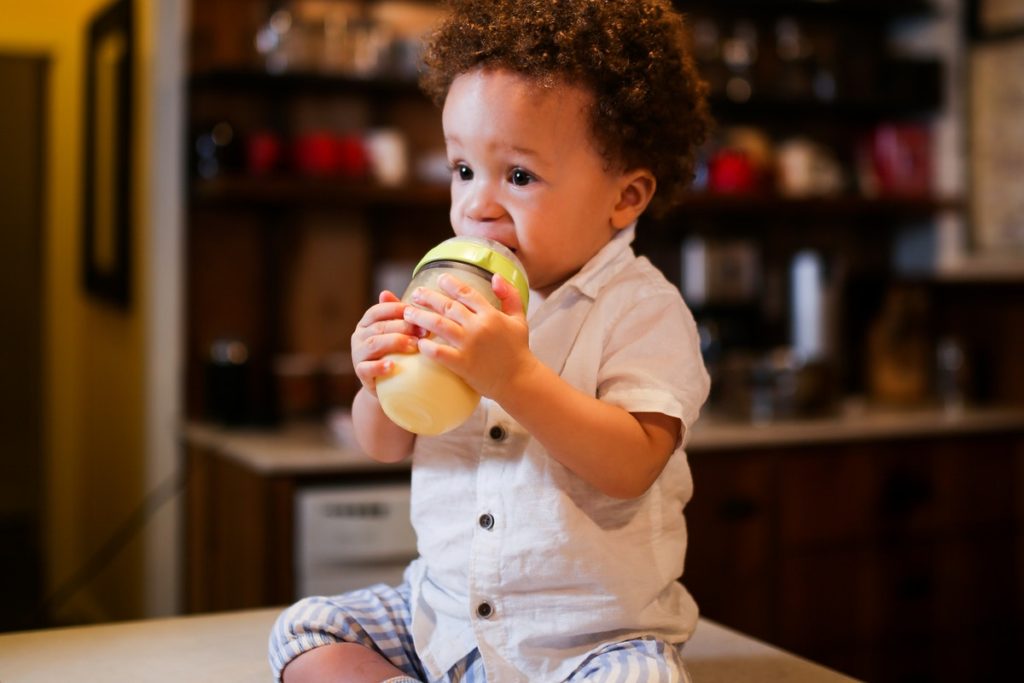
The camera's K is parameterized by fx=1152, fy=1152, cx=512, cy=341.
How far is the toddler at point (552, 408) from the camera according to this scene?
2.76ft

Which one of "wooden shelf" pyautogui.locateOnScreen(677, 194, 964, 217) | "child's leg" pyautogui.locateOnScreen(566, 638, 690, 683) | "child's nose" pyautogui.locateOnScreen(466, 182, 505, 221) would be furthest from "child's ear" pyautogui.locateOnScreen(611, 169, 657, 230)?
"wooden shelf" pyautogui.locateOnScreen(677, 194, 964, 217)

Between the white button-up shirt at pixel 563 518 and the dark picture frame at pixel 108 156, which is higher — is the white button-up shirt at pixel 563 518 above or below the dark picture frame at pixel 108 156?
below

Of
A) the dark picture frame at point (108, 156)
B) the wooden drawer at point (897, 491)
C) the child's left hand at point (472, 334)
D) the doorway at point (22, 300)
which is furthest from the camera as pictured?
the doorway at point (22, 300)

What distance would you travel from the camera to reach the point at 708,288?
310cm

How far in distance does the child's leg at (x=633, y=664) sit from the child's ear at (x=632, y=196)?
1.12 ft

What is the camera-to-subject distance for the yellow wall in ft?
9.36

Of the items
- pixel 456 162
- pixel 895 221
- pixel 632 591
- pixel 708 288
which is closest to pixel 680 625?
pixel 632 591

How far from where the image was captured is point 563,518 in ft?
2.81

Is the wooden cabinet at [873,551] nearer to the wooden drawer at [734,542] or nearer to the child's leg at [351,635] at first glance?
the wooden drawer at [734,542]

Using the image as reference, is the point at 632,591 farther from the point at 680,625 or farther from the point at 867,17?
the point at 867,17

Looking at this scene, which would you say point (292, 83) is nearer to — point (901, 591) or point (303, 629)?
point (901, 591)

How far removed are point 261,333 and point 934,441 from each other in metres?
1.61

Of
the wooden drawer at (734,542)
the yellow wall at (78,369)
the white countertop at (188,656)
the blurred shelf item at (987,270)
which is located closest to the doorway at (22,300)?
the yellow wall at (78,369)

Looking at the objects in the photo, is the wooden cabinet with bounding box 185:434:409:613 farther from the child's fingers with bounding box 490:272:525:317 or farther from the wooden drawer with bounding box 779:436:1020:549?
the child's fingers with bounding box 490:272:525:317
